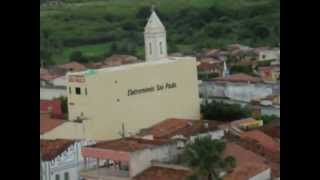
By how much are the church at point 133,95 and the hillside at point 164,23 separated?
6 centimetres

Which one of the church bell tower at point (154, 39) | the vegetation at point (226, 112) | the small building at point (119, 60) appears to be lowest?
the vegetation at point (226, 112)

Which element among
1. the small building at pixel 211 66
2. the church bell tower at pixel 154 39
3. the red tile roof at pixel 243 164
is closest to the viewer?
the red tile roof at pixel 243 164

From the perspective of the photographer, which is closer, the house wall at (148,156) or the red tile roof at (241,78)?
the house wall at (148,156)

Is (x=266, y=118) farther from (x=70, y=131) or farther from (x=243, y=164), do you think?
(x=70, y=131)

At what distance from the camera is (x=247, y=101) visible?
230 cm

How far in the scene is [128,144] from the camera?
6.90 feet

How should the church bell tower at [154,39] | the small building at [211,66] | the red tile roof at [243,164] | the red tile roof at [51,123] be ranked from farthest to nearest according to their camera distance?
the small building at [211,66] → the church bell tower at [154,39] → the red tile roof at [243,164] → the red tile roof at [51,123]

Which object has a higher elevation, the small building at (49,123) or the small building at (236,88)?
the small building at (236,88)

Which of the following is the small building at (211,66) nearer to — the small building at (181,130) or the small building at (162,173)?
the small building at (181,130)

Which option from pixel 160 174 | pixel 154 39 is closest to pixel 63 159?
pixel 160 174

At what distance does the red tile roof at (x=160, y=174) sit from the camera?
1996mm

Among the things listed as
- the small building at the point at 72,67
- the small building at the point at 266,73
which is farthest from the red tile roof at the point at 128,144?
the small building at the point at 266,73
